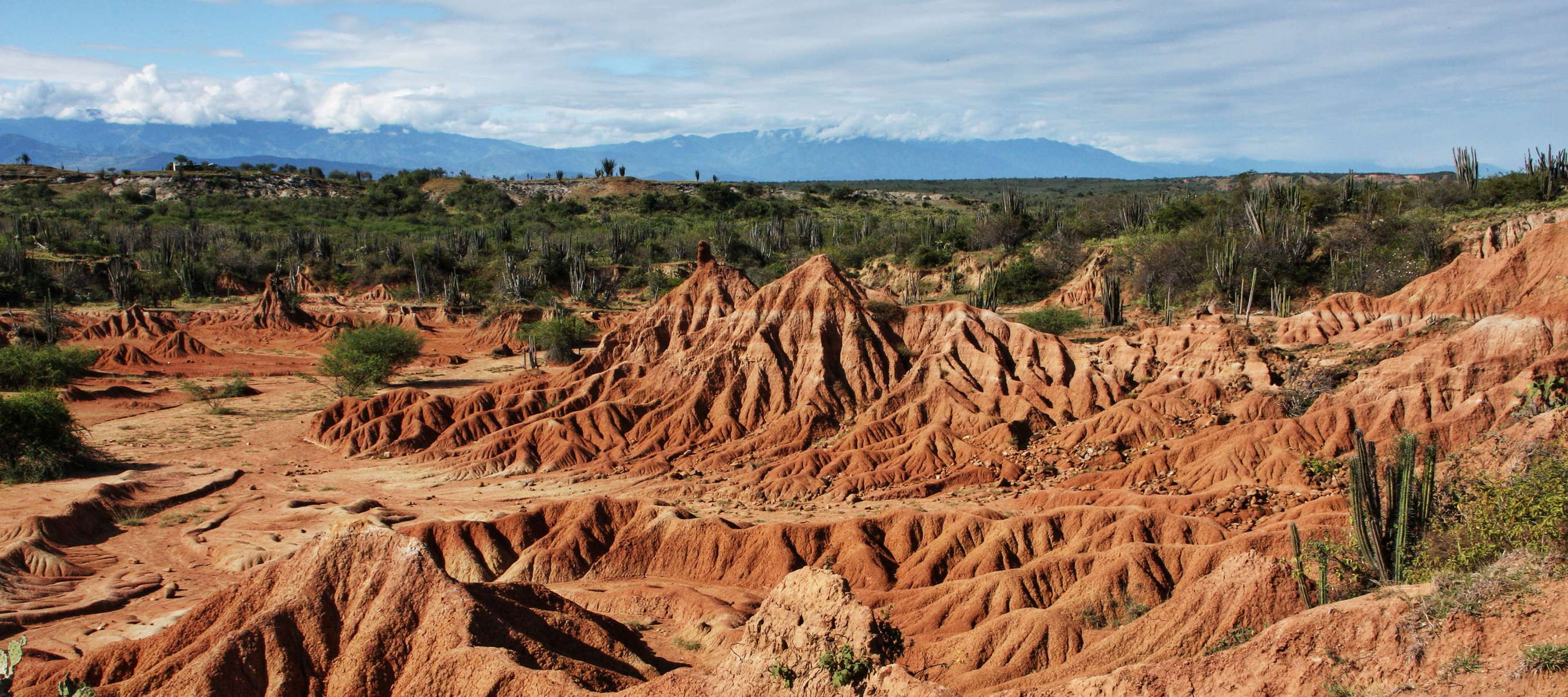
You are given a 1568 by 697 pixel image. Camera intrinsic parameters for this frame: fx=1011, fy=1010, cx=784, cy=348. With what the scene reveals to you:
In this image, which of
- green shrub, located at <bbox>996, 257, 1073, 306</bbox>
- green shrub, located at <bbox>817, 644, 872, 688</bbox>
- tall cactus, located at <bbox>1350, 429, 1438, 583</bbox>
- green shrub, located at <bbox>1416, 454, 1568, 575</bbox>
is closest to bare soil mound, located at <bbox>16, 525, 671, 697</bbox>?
green shrub, located at <bbox>817, 644, 872, 688</bbox>

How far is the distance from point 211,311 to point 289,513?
50.4 meters

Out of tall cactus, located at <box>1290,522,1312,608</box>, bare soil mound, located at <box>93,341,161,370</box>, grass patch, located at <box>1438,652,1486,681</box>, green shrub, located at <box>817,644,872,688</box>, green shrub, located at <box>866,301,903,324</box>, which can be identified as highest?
green shrub, located at <box>866,301,903,324</box>

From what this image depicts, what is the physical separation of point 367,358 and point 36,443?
1607cm

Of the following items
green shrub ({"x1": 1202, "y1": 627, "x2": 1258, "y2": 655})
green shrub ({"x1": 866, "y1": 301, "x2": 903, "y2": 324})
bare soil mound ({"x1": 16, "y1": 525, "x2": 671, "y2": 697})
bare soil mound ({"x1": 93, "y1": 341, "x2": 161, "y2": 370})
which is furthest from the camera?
bare soil mound ({"x1": 93, "y1": 341, "x2": 161, "y2": 370})

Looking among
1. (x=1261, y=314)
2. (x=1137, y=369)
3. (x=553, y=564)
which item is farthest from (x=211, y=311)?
(x=1261, y=314)

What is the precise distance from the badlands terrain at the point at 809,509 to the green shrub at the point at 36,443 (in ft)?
5.19

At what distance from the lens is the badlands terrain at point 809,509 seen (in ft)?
50.8

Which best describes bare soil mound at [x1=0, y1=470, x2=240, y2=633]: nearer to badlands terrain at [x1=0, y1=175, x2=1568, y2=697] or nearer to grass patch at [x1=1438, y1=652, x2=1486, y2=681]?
badlands terrain at [x1=0, y1=175, x2=1568, y2=697]

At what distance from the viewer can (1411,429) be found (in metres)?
28.1

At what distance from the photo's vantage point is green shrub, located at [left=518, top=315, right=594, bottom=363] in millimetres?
57281

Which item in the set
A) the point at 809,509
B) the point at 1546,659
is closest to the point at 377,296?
the point at 809,509

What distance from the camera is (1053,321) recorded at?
5125 centimetres

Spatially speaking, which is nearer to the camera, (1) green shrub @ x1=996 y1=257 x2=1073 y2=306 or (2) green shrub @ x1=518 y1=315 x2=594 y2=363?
(2) green shrub @ x1=518 y1=315 x2=594 y2=363

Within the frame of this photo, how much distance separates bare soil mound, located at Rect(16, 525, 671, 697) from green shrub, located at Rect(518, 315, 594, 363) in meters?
37.8
